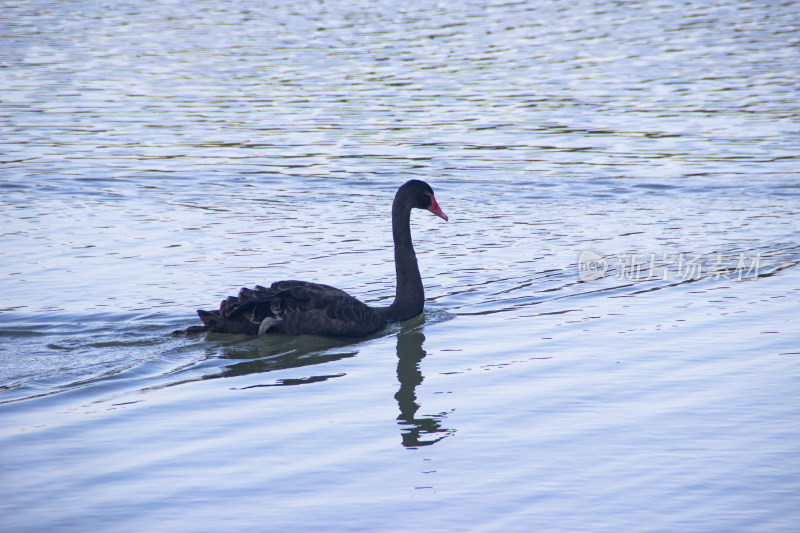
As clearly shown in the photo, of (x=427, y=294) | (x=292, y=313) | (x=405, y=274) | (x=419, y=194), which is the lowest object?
(x=427, y=294)

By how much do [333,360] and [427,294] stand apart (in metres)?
2.18

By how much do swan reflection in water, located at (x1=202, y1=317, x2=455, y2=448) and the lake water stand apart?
0.11 ft

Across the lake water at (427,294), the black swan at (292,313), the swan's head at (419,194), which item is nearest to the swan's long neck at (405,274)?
the swan's head at (419,194)

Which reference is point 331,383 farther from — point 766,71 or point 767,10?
point 767,10

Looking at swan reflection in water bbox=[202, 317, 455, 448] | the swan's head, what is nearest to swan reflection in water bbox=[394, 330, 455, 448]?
swan reflection in water bbox=[202, 317, 455, 448]

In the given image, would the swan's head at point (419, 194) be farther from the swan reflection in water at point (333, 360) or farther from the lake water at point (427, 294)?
the swan reflection in water at point (333, 360)

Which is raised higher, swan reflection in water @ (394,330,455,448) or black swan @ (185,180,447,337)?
black swan @ (185,180,447,337)

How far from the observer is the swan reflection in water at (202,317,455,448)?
22.4ft

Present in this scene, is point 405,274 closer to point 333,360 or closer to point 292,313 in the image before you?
point 292,313

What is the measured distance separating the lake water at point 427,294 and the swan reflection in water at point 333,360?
1.3 inches

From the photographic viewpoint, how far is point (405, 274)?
9602mm

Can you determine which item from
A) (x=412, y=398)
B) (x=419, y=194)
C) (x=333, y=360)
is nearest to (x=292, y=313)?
(x=333, y=360)

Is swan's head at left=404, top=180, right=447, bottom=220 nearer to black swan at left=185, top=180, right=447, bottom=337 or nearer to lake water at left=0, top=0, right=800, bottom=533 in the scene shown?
lake water at left=0, top=0, right=800, bottom=533

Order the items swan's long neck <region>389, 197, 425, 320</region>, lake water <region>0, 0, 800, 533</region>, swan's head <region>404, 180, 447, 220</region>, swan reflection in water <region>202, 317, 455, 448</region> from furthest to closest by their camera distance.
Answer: swan's head <region>404, 180, 447, 220</region> → swan's long neck <region>389, 197, 425, 320</region> → swan reflection in water <region>202, 317, 455, 448</region> → lake water <region>0, 0, 800, 533</region>
